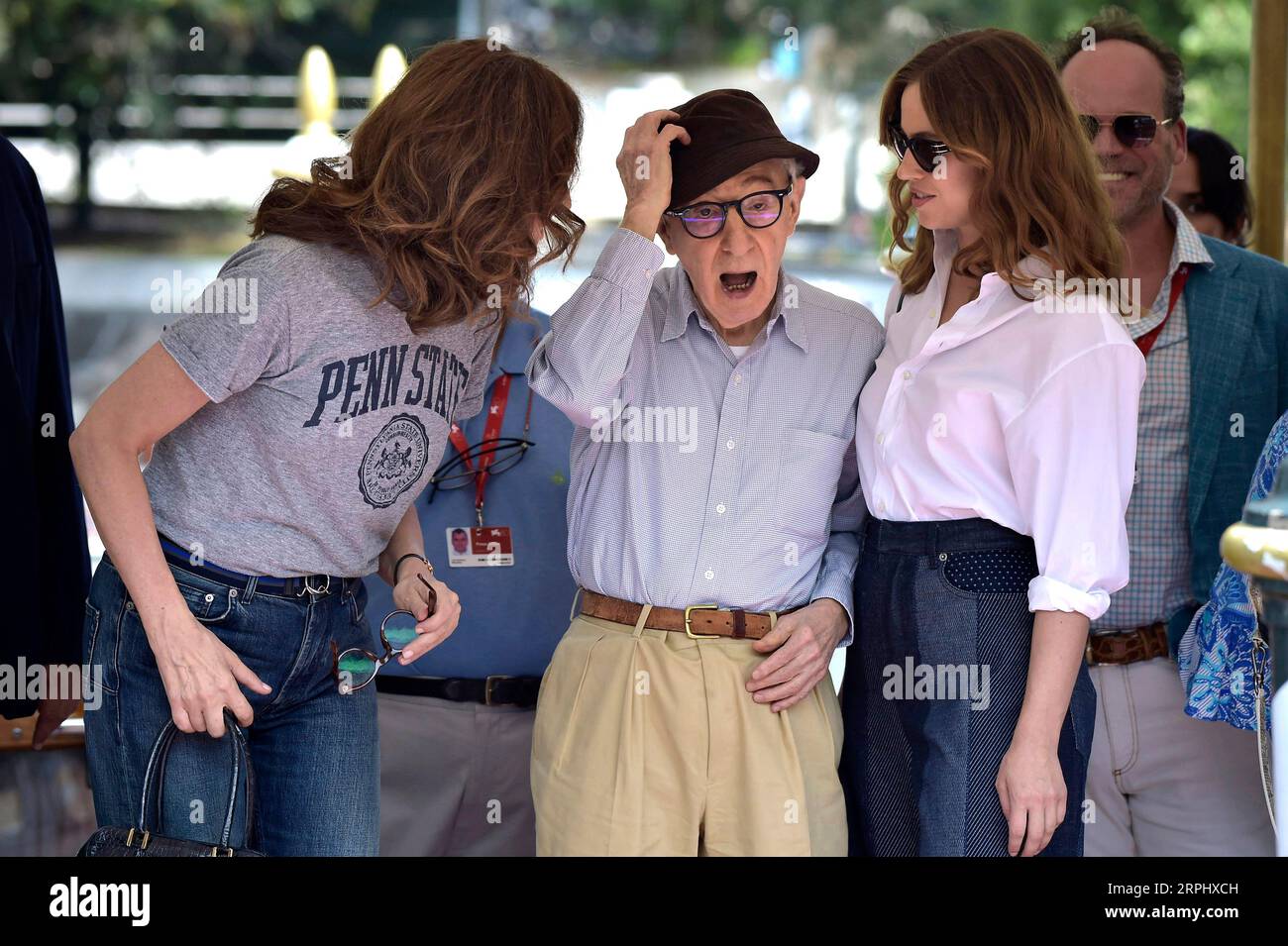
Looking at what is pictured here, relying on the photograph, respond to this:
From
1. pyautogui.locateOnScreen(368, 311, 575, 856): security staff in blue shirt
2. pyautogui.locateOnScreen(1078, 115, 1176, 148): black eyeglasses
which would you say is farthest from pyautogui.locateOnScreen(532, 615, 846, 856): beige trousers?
pyautogui.locateOnScreen(1078, 115, 1176, 148): black eyeglasses

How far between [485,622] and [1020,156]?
1.42m

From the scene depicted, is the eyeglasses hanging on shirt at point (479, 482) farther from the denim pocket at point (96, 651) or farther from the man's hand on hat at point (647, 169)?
the denim pocket at point (96, 651)

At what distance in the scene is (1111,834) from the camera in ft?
8.43

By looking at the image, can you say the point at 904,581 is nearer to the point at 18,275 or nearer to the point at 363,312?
the point at 363,312

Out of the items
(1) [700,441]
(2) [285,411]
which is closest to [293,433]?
(2) [285,411]

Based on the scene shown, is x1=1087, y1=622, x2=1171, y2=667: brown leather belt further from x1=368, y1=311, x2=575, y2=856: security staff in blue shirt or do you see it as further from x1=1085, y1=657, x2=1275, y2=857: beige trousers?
x1=368, y1=311, x2=575, y2=856: security staff in blue shirt

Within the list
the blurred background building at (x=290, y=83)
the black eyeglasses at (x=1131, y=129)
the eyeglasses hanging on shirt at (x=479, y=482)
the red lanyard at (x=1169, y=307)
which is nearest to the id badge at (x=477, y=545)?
the eyeglasses hanging on shirt at (x=479, y=482)

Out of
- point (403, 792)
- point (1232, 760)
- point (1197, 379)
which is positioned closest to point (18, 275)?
point (403, 792)

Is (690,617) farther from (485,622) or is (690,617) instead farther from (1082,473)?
(485,622)

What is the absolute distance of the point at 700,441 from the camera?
2189 millimetres

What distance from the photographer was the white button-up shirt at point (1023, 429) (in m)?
1.93

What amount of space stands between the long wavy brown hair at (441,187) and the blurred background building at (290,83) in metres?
10.3

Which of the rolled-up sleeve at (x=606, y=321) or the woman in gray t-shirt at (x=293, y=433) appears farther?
the rolled-up sleeve at (x=606, y=321)
